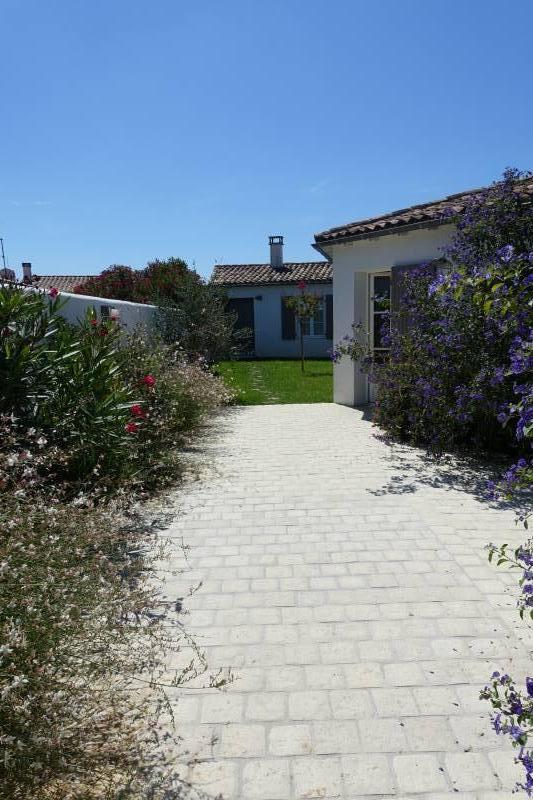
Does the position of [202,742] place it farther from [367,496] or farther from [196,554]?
[367,496]

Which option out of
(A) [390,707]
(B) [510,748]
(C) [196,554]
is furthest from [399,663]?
(C) [196,554]

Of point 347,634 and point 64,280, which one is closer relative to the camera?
point 347,634

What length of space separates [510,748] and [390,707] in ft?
1.77

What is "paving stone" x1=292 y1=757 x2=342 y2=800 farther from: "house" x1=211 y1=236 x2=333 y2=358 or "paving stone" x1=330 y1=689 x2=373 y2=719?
"house" x1=211 y1=236 x2=333 y2=358

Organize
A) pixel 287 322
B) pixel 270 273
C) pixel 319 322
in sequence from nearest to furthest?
pixel 319 322
pixel 287 322
pixel 270 273

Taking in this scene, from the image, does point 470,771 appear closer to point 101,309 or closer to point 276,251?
point 101,309

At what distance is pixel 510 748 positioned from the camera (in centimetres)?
241

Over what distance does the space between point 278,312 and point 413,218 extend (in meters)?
16.8

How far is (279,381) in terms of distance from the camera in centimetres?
1670

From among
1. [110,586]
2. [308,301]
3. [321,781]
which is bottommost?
[321,781]

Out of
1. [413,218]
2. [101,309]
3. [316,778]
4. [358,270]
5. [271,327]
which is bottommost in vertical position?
[316,778]

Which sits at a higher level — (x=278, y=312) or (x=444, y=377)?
(x=278, y=312)

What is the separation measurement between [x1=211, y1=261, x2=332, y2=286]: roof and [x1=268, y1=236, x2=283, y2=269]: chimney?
0.25 meters

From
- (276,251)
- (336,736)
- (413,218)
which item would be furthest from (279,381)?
(336,736)
